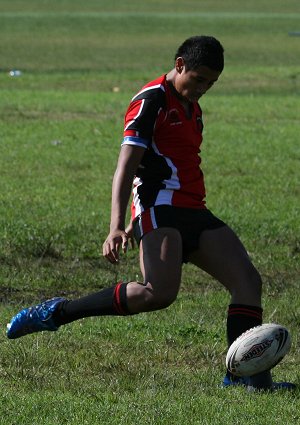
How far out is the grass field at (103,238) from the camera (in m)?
6.21

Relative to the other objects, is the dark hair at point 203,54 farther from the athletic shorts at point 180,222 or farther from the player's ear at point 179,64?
the athletic shorts at point 180,222

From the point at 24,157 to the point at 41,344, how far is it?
27.1 ft

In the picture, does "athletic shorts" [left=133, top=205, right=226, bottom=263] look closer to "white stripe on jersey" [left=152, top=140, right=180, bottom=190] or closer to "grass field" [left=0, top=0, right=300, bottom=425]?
"white stripe on jersey" [left=152, top=140, right=180, bottom=190]

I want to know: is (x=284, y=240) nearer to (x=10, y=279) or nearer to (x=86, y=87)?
(x=10, y=279)

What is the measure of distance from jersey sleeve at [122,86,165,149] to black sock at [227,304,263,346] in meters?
0.98

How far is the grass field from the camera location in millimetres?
6211

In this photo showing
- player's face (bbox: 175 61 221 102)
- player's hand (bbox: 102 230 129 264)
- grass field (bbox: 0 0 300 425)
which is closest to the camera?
grass field (bbox: 0 0 300 425)

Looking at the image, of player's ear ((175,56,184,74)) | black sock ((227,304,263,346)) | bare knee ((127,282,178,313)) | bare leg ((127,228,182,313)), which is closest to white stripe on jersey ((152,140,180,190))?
bare leg ((127,228,182,313))

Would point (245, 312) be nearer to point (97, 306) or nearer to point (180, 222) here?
point (180, 222)

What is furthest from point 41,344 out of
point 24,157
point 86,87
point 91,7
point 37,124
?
point 91,7

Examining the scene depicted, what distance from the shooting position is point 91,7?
191 ft

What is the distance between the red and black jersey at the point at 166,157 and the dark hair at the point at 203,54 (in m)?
0.20

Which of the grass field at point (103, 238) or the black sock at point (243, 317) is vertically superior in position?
the black sock at point (243, 317)

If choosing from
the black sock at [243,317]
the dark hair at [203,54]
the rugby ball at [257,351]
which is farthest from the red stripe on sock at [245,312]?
the dark hair at [203,54]
